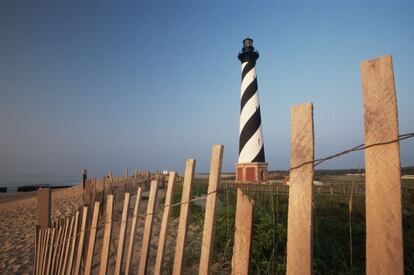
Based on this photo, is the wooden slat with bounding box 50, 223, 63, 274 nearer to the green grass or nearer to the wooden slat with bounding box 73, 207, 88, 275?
the wooden slat with bounding box 73, 207, 88, 275

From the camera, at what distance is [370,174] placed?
1.02 m

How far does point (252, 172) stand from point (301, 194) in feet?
62.9

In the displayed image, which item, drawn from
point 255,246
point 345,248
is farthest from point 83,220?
point 345,248

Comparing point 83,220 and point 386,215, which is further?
point 83,220

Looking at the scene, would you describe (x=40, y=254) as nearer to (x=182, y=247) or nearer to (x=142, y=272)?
(x=142, y=272)

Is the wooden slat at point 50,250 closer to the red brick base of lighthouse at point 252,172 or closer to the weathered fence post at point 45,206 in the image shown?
the weathered fence post at point 45,206

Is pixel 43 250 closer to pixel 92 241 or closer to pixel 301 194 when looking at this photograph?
pixel 92 241

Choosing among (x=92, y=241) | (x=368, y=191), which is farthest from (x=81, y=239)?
(x=368, y=191)

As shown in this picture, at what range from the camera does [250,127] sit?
66.5 ft

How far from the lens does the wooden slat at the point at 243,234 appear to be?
4.50ft

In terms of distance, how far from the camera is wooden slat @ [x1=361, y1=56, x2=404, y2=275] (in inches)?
37.4

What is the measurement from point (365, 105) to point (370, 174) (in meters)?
0.28

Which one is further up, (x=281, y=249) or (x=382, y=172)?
(x=382, y=172)

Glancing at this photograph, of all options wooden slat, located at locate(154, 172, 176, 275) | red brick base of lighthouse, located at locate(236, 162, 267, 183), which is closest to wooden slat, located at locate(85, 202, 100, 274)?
wooden slat, located at locate(154, 172, 176, 275)
